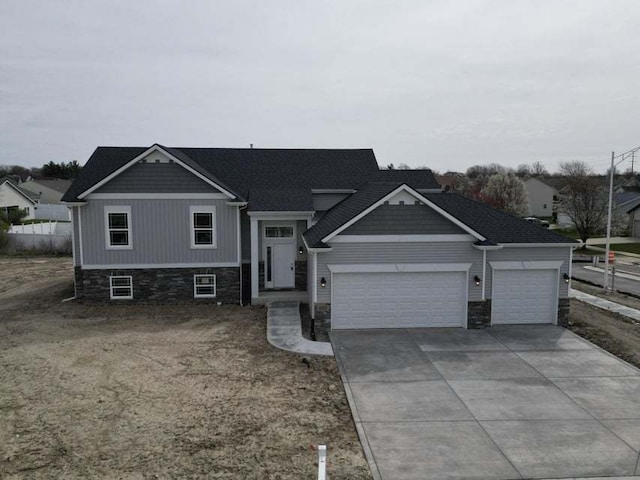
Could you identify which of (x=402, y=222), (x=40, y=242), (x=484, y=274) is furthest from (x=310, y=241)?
(x=40, y=242)

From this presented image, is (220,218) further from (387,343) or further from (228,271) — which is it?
(387,343)

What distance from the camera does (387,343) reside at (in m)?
14.2

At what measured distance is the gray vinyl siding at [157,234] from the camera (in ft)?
59.8

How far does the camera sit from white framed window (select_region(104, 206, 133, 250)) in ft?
59.9

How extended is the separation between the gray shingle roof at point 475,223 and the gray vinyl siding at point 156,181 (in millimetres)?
4756

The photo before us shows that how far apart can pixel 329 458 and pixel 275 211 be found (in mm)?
11572

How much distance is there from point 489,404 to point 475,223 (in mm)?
8164

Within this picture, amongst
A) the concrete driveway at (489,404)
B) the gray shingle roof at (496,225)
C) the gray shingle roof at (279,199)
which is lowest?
the concrete driveway at (489,404)

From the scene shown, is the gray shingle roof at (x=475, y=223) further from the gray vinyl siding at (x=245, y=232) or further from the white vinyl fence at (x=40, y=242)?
the white vinyl fence at (x=40, y=242)

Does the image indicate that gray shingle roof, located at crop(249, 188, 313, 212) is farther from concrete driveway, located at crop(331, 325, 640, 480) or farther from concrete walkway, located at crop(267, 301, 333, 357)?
concrete driveway, located at crop(331, 325, 640, 480)

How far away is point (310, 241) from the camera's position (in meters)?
16.0

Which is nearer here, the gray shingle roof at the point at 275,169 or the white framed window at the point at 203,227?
the white framed window at the point at 203,227

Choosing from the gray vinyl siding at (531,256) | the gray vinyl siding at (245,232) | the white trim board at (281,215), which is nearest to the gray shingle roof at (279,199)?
the white trim board at (281,215)

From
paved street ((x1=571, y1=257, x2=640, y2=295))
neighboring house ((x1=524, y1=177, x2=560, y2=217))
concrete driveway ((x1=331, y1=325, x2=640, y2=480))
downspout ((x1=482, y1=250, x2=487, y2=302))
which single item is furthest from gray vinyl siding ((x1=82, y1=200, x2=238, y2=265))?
neighboring house ((x1=524, y1=177, x2=560, y2=217))
